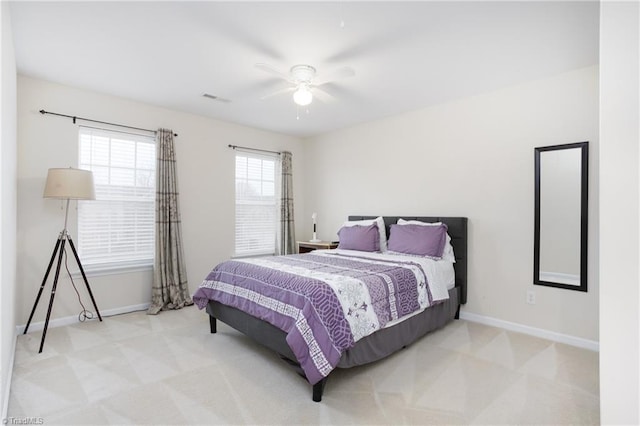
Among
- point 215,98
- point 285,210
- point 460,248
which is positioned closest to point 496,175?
point 460,248

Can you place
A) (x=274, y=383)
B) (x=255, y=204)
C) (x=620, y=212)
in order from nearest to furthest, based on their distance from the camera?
(x=620, y=212) < (x=274, y=383) < (x=255, y=204)

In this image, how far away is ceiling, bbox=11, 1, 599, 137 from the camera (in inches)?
88.2

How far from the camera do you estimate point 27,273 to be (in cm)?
334

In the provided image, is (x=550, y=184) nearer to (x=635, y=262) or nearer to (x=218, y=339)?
(x=635, y=262)

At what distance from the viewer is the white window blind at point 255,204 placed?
511 centimetres

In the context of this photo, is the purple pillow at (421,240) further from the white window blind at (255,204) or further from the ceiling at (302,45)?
the white window blind at (255,204)

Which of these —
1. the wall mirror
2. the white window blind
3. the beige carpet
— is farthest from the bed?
the white window blind

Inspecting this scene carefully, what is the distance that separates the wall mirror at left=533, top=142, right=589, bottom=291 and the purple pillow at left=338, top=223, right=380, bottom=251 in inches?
66.4

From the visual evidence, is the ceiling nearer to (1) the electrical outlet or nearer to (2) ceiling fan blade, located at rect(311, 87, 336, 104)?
(2) ceiling fan blade, located at rect(311, 87, 336, 104)

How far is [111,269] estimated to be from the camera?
3.88 metres

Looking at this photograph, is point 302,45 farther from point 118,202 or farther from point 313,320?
point 118,202

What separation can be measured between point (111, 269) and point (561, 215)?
4846 millimetres

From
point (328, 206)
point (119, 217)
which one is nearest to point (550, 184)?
point (328, 206)

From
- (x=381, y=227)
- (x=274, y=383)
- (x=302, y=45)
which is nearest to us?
(x=274, y=383)
